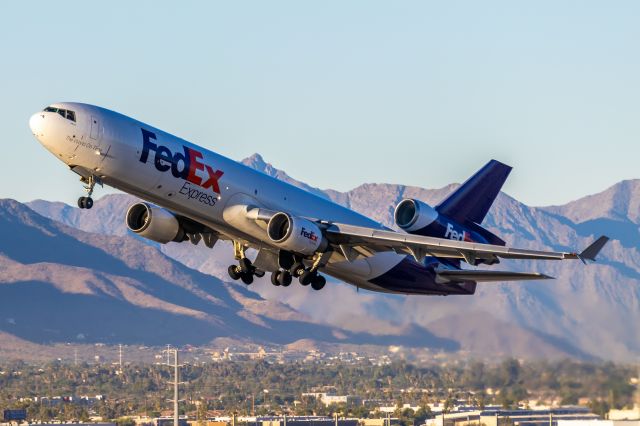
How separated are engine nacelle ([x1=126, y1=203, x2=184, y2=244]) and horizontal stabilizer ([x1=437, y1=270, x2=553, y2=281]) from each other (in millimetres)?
12314

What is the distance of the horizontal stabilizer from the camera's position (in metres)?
55.6

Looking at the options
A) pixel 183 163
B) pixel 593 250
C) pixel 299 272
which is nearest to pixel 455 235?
pixel 299 272

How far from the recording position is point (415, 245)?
53812mm

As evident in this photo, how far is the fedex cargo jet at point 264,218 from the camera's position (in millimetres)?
49500

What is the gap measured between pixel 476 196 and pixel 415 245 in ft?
32.3

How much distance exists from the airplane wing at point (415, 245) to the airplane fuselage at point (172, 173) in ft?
4.14

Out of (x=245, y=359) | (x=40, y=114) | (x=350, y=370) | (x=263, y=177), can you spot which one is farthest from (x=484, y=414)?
(x=245, y=359)

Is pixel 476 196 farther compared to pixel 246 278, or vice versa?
pixel 476 196

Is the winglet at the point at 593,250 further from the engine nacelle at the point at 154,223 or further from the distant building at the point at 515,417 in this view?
the engine nacelle at the point at 154,223

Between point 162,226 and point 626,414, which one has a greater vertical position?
point 162,226

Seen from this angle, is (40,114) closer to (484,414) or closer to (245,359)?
(484,414)

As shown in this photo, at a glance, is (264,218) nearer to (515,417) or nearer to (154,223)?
(154,223)

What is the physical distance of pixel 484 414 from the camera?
229ft

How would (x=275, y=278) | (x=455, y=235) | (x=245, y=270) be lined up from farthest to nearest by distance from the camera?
1. (x=455, y=235)
2. (x=245, y=270)
3. (x=275, y=278)
